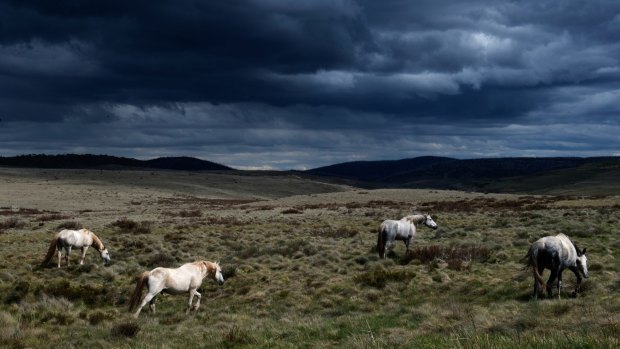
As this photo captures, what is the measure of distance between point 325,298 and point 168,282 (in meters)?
4.79

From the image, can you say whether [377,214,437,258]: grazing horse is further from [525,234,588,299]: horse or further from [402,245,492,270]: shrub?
[525,234,588,299]: horse

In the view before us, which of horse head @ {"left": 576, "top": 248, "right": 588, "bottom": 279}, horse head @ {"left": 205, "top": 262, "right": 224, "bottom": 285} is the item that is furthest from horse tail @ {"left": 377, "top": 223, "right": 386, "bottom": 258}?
horse head @ {"left": 576, "top": 248, "right": 588, "bottom": 279}

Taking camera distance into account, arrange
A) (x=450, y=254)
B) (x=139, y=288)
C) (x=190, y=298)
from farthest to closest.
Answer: (x=450, y=254) < (x=190, y=298) < (x=139, y=288)

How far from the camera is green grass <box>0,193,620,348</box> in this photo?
11086 millimetres

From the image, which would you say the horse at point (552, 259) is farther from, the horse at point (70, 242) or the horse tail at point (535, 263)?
the horse at point (70, 242)

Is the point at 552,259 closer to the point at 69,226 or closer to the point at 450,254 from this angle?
the point at 450,254

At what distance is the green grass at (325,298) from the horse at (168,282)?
47 centimetres

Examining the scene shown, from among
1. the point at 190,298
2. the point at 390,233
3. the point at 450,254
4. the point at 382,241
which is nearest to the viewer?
the point at 190,298

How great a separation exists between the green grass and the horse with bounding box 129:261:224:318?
467mm

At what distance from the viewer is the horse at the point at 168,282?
15.0m

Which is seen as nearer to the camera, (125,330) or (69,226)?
(125,330)

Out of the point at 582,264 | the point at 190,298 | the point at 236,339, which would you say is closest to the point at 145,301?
the point at 190,298

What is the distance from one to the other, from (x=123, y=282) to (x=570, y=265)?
15.7 metres

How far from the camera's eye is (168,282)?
15.2m
